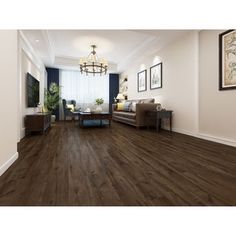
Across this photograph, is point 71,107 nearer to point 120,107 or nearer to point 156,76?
point 120,107

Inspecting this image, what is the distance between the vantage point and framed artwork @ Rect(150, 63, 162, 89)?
6129 millimetres

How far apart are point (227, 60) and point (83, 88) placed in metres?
7.59

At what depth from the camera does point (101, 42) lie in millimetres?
6355

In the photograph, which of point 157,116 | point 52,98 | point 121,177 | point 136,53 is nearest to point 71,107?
point 52,98

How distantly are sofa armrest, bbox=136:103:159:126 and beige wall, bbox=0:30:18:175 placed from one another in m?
3.76

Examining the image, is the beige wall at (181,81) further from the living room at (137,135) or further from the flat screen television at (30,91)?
the flat screen television at (30,91)

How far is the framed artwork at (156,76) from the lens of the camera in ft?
20.1

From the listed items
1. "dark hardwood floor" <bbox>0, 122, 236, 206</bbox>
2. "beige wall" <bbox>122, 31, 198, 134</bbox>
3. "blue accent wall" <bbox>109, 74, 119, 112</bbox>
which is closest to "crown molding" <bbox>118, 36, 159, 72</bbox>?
"beige wall" <bbox>122, 31, 198, 134</bbox>

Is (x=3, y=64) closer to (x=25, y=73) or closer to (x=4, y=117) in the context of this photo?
(x=4, y=117)

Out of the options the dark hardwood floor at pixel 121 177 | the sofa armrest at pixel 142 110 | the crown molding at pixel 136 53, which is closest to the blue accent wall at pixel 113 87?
the crown molding at pixel 136 53

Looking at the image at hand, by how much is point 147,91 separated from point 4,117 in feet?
18.3

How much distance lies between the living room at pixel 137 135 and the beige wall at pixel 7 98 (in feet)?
0.04

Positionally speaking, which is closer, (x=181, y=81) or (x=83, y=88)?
(x=181, y=81)

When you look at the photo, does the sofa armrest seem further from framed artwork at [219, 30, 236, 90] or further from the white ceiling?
framed artwork at [219, 30, 236, 90]
